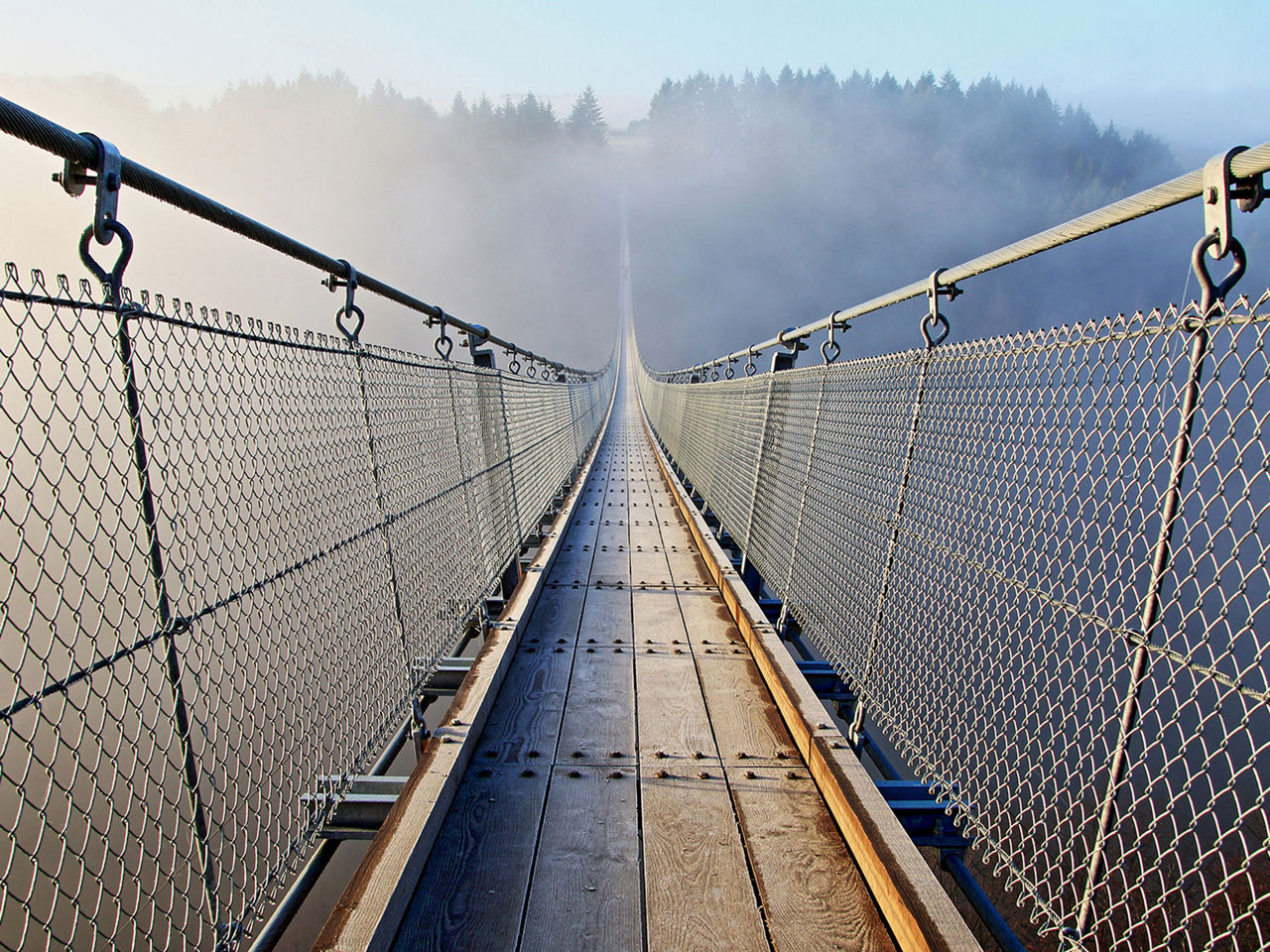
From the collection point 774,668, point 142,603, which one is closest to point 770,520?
point 774,668

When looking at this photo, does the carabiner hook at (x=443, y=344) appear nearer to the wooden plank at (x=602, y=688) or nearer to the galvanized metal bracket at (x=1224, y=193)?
the wooden plank at (x=602, y=688)

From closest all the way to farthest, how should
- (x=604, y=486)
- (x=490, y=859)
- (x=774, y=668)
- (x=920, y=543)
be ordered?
(x=490, y=859), (x=920, y=543), (x=774, y=668), (x=604, y=486)

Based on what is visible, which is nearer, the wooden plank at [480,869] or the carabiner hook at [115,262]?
the carabiner hook at [115,262]

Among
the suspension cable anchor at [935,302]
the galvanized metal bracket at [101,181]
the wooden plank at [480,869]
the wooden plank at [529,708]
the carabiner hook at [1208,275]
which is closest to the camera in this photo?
the carabiner hook at [1208,275]

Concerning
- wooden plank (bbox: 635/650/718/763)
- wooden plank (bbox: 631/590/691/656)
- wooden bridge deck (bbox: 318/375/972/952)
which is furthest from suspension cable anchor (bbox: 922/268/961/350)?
wooden plank (bbox: 631/590/691/656)

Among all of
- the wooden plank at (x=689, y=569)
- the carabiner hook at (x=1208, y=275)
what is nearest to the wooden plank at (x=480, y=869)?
the carabiner hook at (x=1208, y=275)

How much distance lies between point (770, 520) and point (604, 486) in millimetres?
4265

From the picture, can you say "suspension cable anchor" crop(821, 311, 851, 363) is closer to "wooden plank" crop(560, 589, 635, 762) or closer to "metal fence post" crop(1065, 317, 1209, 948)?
"wooden plank" crop(560, 589, 635, 762)

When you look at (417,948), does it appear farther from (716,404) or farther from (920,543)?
(716,404)

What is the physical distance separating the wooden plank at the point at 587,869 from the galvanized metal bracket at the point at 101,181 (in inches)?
70.8

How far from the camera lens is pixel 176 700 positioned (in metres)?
1.59

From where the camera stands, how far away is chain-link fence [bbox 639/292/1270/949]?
1442 millimetres

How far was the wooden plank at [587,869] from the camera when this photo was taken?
6.06ft

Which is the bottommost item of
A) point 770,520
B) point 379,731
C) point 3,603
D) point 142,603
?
point 379,731
